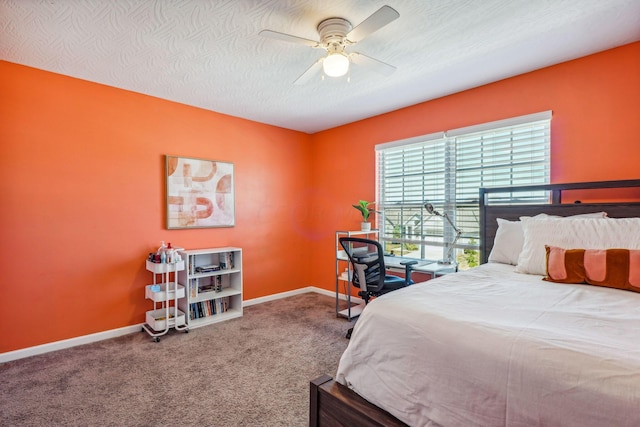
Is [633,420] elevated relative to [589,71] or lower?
lower

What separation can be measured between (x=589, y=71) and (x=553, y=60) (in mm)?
270

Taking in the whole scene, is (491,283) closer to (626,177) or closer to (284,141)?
(626,177)

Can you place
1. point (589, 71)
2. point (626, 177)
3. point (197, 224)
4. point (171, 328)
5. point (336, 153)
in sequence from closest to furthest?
1. point (626, 177)
2. point (589, 71)
3. point (171, 328)
4. point (197, 224)
5. point (336, 153)

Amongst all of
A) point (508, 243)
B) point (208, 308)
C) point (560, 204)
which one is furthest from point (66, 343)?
point (560, 204)

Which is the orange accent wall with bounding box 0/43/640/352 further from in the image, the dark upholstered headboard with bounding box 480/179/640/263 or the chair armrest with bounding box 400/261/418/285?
the chair armrest with bounding box 400/261/418/285

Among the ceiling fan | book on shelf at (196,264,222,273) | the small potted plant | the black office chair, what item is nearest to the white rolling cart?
book on shelf at (196,264,222,273)

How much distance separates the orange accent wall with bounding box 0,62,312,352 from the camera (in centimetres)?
260

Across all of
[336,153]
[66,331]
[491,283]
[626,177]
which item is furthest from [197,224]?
[626,177]

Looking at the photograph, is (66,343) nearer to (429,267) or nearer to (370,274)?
(370,274)

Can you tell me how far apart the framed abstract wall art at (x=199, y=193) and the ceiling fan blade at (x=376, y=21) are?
8.03ft

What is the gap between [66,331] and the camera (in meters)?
2.83

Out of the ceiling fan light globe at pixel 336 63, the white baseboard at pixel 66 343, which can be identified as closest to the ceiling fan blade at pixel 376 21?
the ceiling fan light globe at pixel 336 63

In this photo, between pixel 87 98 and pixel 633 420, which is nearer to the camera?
pixel 633 420

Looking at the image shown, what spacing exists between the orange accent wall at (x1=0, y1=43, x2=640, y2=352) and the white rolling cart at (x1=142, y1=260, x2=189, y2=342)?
0.17 metres
